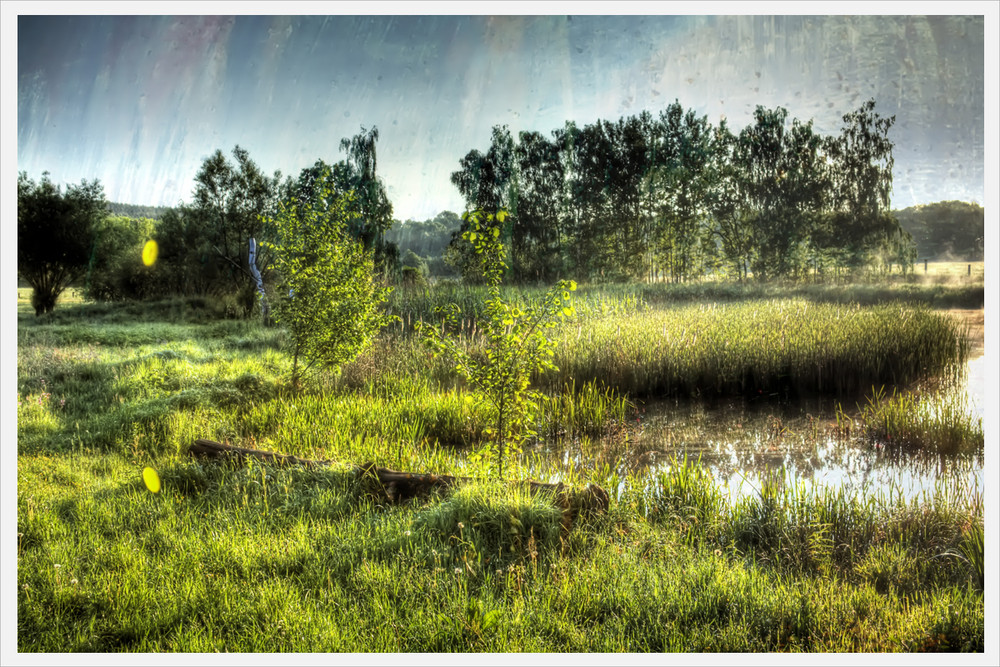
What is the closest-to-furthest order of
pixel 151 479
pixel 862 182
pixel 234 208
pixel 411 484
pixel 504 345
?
pixel 411 484 < pixel 504 345 < pixel 151 479 < pixel 862 182 < pixel 234 208

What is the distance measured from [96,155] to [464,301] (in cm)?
322

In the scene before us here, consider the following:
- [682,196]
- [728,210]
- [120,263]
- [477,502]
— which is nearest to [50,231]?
[120,263]

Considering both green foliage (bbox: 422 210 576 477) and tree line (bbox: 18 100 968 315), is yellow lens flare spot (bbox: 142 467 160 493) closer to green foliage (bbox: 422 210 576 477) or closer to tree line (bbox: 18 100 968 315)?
tree line (bbox: 18 100 968 315)

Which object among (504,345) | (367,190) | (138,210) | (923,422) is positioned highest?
(367,190)

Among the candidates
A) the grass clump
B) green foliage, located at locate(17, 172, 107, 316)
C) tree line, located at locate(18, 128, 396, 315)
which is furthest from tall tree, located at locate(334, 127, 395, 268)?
the grass clump

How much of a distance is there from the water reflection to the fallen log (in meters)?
1.01

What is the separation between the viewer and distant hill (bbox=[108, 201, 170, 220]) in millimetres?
5021

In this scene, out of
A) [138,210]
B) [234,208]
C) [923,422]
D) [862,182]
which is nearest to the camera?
[862,182]

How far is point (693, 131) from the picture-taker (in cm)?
458

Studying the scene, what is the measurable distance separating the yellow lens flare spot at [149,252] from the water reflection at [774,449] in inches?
152

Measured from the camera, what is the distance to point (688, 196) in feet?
15.2

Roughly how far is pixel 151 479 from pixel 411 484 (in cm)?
191

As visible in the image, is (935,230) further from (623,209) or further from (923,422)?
(623,209)

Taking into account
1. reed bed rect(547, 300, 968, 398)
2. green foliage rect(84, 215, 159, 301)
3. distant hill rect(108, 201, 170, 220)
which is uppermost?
distant hill rect(108, 201, 170, 220)
